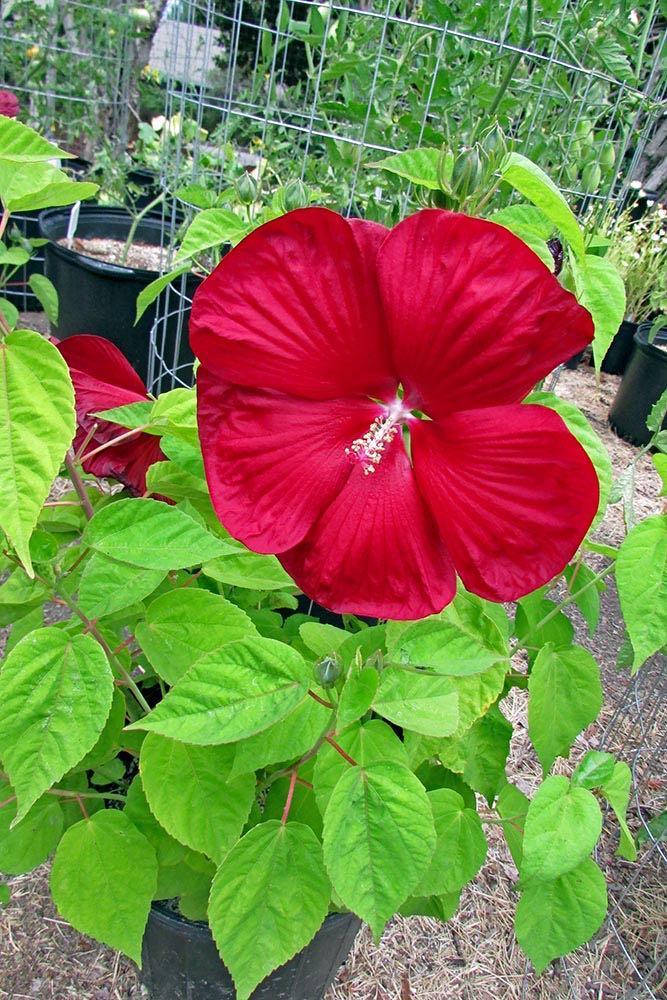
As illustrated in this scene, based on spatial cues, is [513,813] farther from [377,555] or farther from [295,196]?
[295,196]

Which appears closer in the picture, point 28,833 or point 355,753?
point 355,753

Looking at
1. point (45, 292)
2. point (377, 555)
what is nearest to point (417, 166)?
point (377, 555)

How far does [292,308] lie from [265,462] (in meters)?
0.10

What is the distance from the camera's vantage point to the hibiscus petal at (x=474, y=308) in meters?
0.47

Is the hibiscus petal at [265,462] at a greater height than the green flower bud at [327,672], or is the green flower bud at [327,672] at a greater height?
the hibiscus petal at [265,462]

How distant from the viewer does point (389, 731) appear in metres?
0.69

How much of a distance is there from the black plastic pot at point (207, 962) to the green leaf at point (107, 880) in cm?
16

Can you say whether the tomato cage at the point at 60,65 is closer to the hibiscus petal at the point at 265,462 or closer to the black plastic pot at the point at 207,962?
the black plastic pot at the point at 207,962

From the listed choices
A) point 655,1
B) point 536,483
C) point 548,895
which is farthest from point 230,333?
point 655,1

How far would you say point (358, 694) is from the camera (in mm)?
580

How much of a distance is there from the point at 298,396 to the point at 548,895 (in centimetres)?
57

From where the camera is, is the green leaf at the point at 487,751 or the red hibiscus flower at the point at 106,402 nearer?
the red hibiscus flower at the point at 106,402

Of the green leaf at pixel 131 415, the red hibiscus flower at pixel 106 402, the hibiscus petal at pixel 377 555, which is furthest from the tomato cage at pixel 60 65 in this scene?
the hibiscus petal at pixel 377 555

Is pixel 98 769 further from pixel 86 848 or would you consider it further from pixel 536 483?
pixel 536 483
